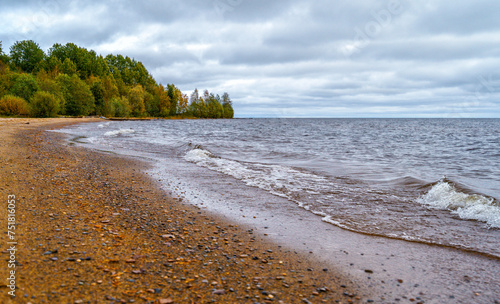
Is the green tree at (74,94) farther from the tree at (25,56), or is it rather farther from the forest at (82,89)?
the tree at (25,56)

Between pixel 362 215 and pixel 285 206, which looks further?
pixel 285 206

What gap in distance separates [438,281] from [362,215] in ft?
10.2

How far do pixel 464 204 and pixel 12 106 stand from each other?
2801 inches

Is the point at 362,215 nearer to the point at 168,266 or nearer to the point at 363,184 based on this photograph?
the point at 363,184

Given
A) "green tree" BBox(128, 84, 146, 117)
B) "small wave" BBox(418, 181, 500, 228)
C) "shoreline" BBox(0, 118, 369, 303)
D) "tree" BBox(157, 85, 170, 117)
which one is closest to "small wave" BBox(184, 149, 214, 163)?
"shoreline" BBox(0, 118, 369, 303)

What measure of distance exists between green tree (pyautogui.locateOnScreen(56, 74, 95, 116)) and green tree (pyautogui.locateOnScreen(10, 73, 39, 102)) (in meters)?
10.4

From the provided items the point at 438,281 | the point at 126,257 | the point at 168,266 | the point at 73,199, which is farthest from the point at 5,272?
the point at 438,281

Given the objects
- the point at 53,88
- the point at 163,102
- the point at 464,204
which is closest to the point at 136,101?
the point at 163,102

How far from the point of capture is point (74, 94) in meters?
82.2

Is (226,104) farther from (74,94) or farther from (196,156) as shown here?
(196,156)

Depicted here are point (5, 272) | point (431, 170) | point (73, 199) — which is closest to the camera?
point (5, 272)

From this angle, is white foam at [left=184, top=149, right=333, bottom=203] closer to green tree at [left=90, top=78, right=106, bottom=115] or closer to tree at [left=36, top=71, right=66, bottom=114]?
tree at [left=36, top=71, right=66, bottom=114]

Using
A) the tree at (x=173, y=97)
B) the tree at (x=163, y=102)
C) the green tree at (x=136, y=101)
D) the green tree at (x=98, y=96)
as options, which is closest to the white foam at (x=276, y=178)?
the green tree at (x=98, y=96)

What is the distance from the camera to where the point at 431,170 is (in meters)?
15.2
